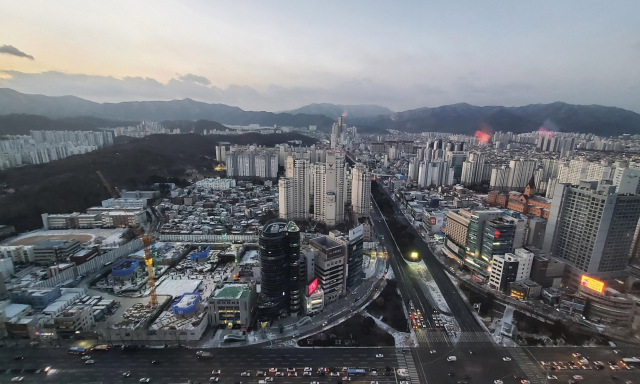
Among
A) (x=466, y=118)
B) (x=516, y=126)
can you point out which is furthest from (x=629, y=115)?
(x=466, y=118)

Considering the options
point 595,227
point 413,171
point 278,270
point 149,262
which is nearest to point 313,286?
point 278,270

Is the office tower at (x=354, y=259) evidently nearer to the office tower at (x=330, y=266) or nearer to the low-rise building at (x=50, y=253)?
the office tower at (x=330, y=266)

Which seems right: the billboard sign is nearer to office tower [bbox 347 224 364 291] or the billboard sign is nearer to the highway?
the highway

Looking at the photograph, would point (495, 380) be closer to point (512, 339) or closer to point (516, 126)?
point (512, 339)

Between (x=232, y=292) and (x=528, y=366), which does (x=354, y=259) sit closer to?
(x=232, y=292)

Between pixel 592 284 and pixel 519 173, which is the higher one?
pixel 519 173
